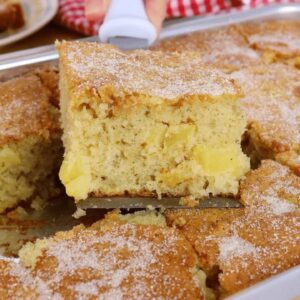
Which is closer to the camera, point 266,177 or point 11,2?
point 266,177

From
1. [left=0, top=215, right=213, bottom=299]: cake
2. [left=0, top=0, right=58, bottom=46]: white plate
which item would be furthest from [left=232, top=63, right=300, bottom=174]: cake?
[left=0, top=0, right=58, bottom=46]: white plate

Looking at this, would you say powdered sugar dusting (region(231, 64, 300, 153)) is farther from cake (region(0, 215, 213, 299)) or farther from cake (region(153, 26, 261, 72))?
cake (region(0, 215, 213, 299))

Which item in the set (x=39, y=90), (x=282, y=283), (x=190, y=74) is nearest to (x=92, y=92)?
(x=190, y=74)

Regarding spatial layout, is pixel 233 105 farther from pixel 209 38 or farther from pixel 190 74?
pixel 209 38

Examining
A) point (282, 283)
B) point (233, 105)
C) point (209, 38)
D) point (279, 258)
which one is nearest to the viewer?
point (282, 283)

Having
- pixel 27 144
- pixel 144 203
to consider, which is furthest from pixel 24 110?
pixel 144 203

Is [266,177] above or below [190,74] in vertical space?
below

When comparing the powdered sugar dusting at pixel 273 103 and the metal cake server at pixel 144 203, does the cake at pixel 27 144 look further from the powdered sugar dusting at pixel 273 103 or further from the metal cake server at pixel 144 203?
the powdered sugar dusting at pixel 273 103

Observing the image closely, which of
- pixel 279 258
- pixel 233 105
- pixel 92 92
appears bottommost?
pixel 279 258
